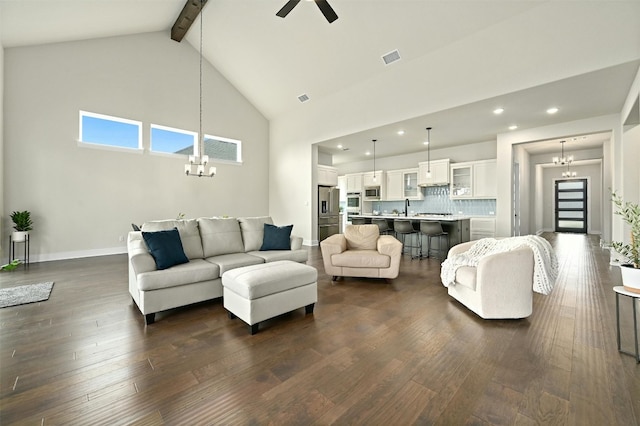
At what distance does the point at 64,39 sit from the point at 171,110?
7.35ft

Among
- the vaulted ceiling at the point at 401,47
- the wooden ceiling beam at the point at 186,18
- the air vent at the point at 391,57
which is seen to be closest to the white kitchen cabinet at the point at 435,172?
the vaulted ceiling at the point at 401,47

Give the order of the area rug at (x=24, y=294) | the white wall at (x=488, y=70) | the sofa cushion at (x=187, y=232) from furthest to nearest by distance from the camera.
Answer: the white wall at (x=488, y=70), the sofa cushion at (x=187, y=232), the area rug at (x=24, y=294)

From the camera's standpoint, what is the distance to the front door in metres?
11.4

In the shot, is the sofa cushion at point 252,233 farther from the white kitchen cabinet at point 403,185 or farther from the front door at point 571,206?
the front door at point 571,206

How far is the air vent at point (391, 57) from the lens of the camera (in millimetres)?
5293

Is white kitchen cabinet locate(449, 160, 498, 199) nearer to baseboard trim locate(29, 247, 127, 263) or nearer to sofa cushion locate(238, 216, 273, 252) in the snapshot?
sofa cushion locate(238, 216, 273, 252)

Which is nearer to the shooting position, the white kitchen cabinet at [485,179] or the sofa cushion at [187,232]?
the sofa cushion at [187,232]

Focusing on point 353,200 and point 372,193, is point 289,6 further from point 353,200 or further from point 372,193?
point 353,200

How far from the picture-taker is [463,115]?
5.38 meters

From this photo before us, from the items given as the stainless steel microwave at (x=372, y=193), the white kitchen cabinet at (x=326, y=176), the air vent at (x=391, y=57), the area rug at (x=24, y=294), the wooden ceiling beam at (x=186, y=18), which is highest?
the wooden ceiling beam at (x=186, y=18)

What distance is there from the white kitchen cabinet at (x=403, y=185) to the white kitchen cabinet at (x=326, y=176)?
79.4 inches

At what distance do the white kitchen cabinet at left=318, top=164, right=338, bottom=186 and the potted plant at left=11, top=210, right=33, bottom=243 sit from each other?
6.37m

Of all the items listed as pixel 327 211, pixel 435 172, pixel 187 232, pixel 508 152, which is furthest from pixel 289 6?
pixel 435 172

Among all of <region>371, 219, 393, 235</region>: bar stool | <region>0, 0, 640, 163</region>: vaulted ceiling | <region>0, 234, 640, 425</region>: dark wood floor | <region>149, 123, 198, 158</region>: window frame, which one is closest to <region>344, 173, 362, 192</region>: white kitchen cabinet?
<region>0, 0, 640, 163</region>: vaulted ceiling
